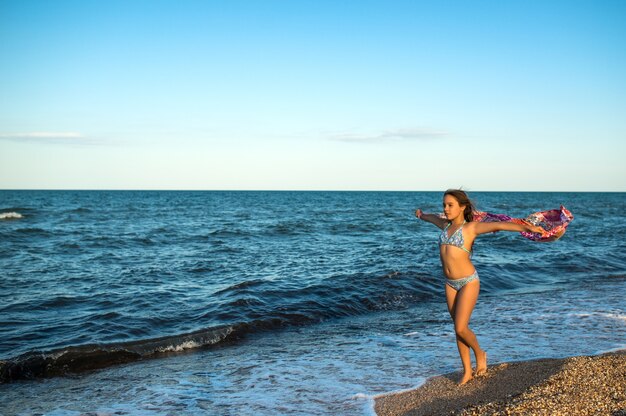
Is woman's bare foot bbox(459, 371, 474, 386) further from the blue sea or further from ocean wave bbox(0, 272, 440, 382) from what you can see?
ocean wave bbox(0, 272, 440, 382)

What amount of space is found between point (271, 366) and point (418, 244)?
1586 centimetres

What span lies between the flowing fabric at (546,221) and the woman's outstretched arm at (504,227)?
0.08 metres

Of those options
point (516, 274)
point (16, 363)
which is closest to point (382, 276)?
point (516, 274)

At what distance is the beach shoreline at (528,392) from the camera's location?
4980 millimetres

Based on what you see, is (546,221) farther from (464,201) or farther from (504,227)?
(464,201)

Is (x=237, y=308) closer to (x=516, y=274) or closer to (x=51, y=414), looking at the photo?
(x=51, y=414)

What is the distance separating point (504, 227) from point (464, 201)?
1.86 ft

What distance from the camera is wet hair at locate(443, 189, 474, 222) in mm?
6121

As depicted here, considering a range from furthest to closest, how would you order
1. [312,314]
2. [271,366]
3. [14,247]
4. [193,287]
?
[14,247]
[193,287]
[312,314]
[271,366]

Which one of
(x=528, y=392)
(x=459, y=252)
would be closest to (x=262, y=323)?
(x=459, y=252)

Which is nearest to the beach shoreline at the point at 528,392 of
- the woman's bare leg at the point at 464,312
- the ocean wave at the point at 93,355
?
the woman's bare leg at the point at 464,312

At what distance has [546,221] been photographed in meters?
6.23

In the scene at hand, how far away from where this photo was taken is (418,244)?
22.7 m

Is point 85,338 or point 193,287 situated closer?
point 85,338
